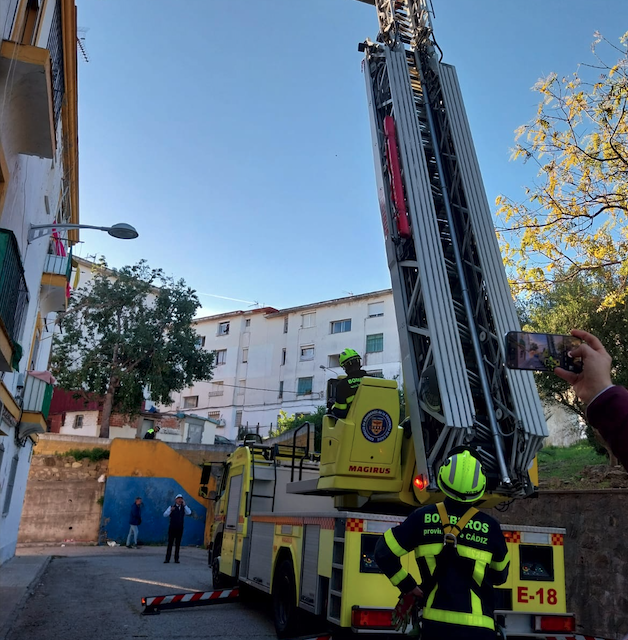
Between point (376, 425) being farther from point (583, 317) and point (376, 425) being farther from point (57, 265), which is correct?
point (57, 265)

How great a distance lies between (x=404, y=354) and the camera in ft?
20.2

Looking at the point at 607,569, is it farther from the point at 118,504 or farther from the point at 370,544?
the point at 118,504

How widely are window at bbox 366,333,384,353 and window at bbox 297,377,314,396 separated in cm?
518

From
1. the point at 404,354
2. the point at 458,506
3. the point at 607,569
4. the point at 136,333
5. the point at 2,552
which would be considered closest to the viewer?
the point at 458,506

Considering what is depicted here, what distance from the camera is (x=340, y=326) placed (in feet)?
139

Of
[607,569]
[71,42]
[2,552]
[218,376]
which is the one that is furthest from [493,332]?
[218,376]

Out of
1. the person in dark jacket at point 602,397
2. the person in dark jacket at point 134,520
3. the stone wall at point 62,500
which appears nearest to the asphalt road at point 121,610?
the person in dark jacket at point 134,520

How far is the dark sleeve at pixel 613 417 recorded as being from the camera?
1281 millimetres

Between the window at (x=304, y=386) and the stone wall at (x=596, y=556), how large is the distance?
33.5 metres

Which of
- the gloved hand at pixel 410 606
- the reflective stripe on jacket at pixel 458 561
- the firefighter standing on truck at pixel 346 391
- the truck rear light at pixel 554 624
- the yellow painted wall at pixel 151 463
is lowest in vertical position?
the truck rear light at pixel 554 624

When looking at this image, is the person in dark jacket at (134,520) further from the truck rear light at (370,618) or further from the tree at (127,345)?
the truck rear light at (370,618)

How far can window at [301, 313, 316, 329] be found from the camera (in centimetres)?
4409

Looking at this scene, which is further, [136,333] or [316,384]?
[316,384]

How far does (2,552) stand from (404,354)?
1183cm
